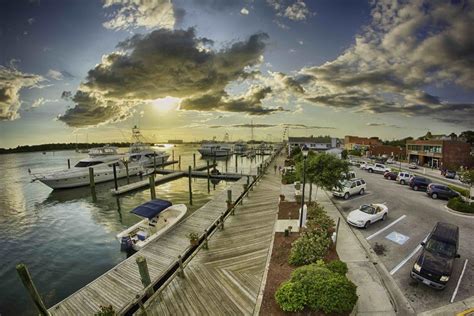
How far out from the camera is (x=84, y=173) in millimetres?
40844

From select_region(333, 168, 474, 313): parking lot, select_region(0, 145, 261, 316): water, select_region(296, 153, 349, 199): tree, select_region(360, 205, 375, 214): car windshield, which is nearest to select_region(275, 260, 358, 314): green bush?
select_region(333, 168, 474, 313): parking lot

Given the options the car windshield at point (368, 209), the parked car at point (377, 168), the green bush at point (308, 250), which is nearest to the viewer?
the green bush at point (308, 250)

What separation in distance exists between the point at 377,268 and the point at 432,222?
34.2 feet

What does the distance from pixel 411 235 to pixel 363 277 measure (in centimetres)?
782

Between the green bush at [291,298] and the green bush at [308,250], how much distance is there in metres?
2.88

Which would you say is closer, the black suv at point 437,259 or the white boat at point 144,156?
the black suv at point 437,259

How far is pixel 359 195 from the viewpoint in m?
26.6

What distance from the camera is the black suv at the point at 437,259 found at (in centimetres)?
1034

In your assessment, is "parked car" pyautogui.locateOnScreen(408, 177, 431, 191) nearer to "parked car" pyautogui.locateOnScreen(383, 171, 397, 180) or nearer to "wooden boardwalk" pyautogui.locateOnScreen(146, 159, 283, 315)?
"parked car" pyautogui.locateOnScreen(383, 171, 397, 180)

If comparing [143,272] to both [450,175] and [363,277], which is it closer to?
[363,277]

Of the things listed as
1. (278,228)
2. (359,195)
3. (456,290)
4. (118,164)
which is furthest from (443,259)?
(118,164)

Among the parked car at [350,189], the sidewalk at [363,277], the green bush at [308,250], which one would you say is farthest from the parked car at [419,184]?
the green bush at [308,250]

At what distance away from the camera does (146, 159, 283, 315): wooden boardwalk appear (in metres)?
9.50

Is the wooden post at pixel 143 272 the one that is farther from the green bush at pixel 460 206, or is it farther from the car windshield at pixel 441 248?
the green bush at pixel 460 206
